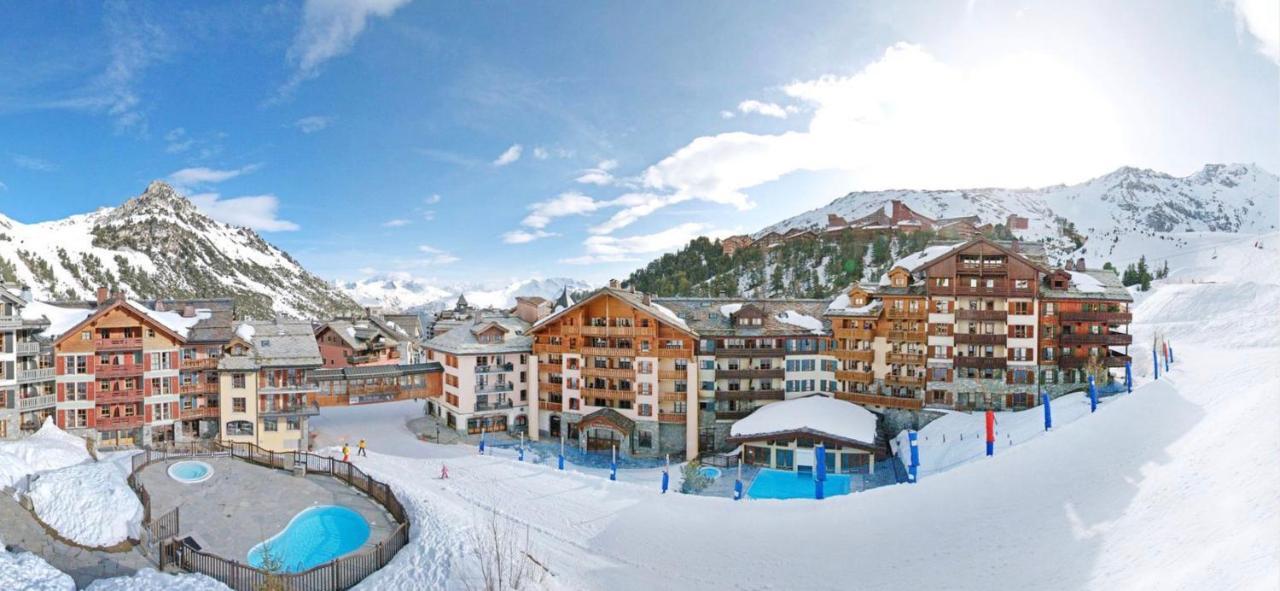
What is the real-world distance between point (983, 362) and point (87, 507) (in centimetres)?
5840

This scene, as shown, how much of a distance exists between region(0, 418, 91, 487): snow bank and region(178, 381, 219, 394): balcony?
6362 millimetres

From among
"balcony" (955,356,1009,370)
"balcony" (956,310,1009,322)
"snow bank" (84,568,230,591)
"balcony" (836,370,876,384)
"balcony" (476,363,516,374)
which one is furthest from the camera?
"balcony" (476,363,516,374)

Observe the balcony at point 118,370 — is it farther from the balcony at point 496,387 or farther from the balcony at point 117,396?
the balcony at point 496,387

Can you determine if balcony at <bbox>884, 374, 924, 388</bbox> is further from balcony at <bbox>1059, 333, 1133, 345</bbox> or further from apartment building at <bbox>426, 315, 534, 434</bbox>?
apartment building at <bbox>426, 315, 534, 434</bbox>

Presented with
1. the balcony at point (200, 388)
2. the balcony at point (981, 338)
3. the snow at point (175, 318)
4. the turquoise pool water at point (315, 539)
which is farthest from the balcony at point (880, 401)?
the snow at point (175, 318)

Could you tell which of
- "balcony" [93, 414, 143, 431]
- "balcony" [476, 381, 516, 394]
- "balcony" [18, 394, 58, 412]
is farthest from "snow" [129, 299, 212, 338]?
"balcony" [476, 381, 516, 394]

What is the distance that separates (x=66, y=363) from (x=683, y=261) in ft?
351

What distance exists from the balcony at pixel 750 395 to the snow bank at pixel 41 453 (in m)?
43.6

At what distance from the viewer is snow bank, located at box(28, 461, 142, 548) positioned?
26.5m

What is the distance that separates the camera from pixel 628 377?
5247cm

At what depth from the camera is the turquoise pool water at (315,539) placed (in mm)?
25406

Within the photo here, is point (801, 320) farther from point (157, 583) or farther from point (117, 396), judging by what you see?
point (117, 396)

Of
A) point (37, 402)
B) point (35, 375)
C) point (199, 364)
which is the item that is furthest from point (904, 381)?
point (35, 375)

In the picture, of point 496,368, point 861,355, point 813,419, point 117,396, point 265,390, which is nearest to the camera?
point 117,396
